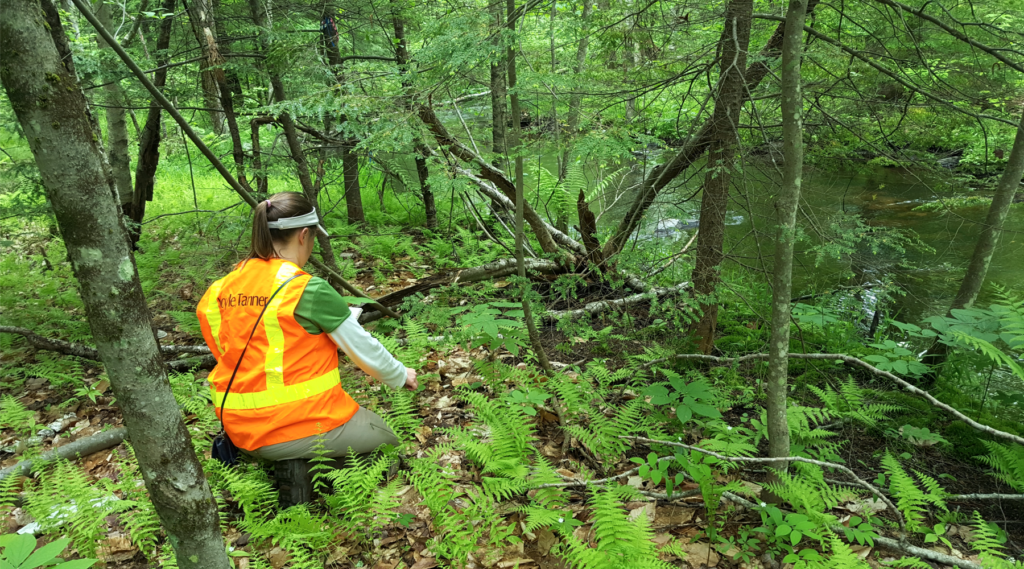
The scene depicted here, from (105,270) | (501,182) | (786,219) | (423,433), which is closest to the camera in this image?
(105,270)

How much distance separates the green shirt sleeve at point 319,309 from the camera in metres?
2.83

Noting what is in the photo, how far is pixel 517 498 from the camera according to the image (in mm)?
3068

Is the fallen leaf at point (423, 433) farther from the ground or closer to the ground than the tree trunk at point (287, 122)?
closer to the ground

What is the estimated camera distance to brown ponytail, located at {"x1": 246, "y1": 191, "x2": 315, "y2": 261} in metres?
2.91

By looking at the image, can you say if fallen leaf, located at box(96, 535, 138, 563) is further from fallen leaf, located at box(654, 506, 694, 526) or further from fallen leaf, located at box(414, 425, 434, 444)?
fallen leaf, located at box(654, 506, 694, 526)

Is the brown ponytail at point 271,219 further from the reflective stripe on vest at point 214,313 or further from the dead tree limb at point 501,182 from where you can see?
the dead tree limb at point 501,182

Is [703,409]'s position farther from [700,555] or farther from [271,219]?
[271,219]

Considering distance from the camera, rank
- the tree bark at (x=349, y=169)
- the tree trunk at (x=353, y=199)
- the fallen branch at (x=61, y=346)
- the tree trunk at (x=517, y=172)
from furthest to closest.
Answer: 1. the tree trunk at (x=353, y=199)
2. the tree bark at (x=349, y=169)
3. the fallen branch at (x=61, y=346)
4. the tree trunk at (x=517, y=172)

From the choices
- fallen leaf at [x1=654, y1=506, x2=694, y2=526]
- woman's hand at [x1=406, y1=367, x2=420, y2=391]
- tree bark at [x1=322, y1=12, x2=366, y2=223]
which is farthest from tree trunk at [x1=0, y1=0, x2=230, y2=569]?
tree bark at [x1=322, y1=12, x2=366, y2=223]

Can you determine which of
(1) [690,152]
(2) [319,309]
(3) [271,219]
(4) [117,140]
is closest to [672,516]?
(2) [319,309]

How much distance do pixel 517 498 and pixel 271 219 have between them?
225 cm

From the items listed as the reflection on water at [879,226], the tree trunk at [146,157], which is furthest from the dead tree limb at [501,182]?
the tree trunk at [146,157]

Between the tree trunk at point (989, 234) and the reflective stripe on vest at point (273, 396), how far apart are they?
14.8ft

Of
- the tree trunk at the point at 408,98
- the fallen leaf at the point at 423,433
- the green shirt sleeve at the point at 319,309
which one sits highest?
the tree trunk at the point at 408,98
